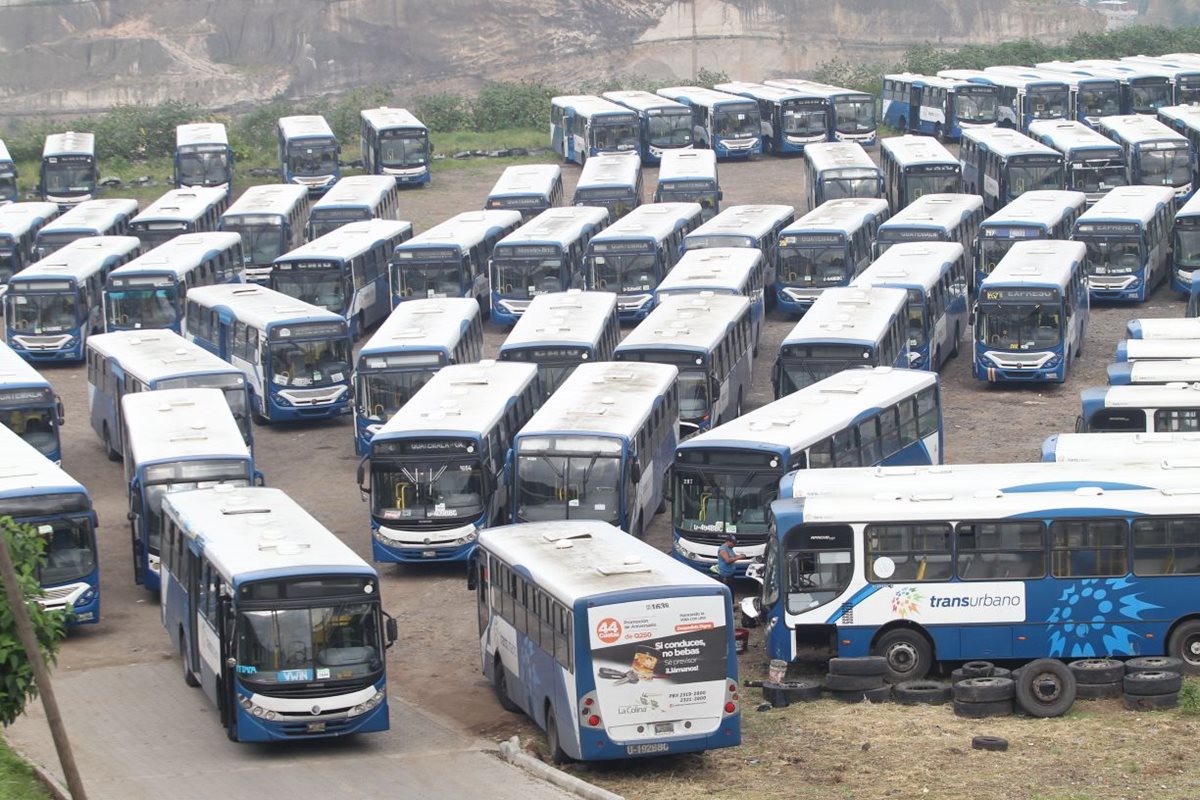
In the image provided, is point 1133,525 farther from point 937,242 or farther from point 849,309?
point 937,242

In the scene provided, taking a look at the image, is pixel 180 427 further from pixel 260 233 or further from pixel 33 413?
pixel 260 233

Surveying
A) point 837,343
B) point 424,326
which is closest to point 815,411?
point 837,343

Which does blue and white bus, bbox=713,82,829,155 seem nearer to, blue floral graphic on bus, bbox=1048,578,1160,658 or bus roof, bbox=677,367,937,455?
bus roof, bbox=677,367,937,455

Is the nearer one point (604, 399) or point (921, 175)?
point (604, 399)

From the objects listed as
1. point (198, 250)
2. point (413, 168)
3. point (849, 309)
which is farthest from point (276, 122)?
point (849, 309)

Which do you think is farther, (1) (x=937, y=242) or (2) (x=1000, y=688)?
(1) (x=937, y=242)

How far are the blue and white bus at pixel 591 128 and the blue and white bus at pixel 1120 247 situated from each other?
2256 cm

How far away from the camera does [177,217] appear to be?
197ft

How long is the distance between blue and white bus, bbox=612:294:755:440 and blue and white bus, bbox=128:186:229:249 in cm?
1986

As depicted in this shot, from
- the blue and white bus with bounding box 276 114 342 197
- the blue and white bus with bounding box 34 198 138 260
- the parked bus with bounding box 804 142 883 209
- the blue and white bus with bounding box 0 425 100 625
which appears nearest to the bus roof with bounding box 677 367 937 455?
the blue and white bus with bounding box 0 425 100 625

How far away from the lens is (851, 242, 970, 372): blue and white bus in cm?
4434

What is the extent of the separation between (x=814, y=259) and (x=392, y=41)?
68.6 meters

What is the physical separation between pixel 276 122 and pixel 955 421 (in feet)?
161

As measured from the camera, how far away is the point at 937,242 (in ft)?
164
